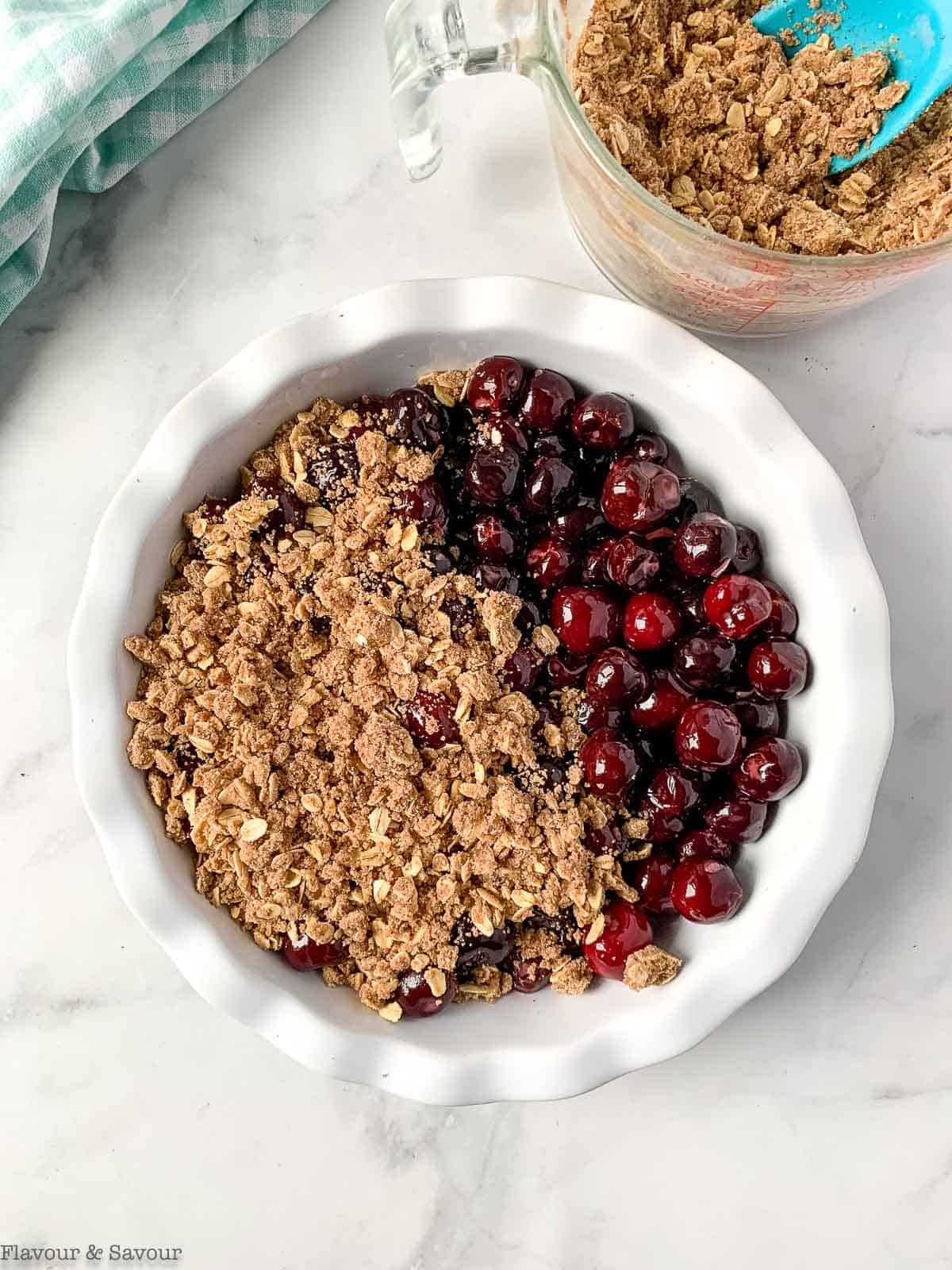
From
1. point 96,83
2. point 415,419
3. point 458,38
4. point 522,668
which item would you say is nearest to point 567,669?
point 522,668

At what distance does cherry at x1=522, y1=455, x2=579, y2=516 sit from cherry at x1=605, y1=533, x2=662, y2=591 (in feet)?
0.20

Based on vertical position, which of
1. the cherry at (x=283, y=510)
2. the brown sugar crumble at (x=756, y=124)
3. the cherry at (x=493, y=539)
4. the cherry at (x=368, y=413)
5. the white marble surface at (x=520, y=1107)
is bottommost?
the white marble surface at (x=520, y=1107)

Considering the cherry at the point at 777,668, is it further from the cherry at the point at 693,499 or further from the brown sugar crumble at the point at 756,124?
the brown sugar crumble at the point at 756,124

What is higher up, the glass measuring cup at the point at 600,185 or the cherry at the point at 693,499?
the glass measuring cup at the point at 600,185

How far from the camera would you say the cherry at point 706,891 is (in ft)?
2.64

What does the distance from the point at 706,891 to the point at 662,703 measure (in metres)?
0.16

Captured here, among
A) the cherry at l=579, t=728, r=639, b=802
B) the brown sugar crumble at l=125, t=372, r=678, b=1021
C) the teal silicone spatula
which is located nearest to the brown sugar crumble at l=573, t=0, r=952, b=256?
the teal silicone spatula

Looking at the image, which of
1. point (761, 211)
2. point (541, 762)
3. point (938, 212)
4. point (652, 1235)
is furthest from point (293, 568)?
point (652, 1235)

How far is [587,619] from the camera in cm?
83

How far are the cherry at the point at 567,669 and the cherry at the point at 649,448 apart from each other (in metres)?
0.18

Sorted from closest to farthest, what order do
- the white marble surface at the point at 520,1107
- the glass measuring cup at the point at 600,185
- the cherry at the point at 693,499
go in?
the glass measuring cup at the point at 600,185 < the cherry at the point at 693,499 < the white marble surface at the point at 520,1107

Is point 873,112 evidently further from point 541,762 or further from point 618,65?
point 541,762

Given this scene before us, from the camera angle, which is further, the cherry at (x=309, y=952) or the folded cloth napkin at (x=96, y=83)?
the folded cloth napkin at (x=96, y=83)

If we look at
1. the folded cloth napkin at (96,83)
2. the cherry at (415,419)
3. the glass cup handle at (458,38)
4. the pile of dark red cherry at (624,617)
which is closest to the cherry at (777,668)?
the pile of dark red cherry at (624,617)
